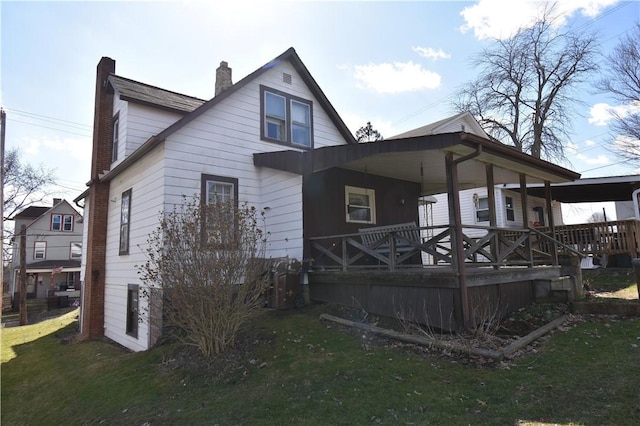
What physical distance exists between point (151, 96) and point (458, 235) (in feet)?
33.2

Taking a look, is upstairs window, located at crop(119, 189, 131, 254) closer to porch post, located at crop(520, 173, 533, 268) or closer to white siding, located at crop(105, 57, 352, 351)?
white siding, located at crop(105, 57, 352, 351)

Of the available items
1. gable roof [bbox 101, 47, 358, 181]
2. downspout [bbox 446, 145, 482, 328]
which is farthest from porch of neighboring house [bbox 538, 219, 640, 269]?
gable roof [bbox 101, 47, 358, 181]

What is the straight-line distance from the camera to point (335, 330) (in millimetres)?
7137

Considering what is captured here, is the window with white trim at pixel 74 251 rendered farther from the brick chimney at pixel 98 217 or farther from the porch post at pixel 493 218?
the porch post at pixel 493 218

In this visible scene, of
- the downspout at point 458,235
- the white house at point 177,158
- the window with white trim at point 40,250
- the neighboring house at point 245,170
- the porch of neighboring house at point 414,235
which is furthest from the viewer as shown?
the window with white trim at point 40,250

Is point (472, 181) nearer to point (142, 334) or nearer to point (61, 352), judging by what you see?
point (142, 334)

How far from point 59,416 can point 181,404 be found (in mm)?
2590

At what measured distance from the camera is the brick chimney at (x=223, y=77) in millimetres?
13016

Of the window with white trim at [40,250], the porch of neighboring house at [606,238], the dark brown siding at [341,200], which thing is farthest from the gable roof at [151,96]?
the window with white trim at [40,250]

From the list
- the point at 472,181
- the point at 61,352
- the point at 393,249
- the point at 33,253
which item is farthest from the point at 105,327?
the point at 33,253

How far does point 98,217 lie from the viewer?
12148mm

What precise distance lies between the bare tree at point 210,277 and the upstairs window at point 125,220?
14.4 feet

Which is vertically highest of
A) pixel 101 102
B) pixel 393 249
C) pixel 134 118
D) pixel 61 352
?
pixel 101 102

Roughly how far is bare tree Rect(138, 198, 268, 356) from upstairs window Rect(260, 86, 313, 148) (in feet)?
16.8
